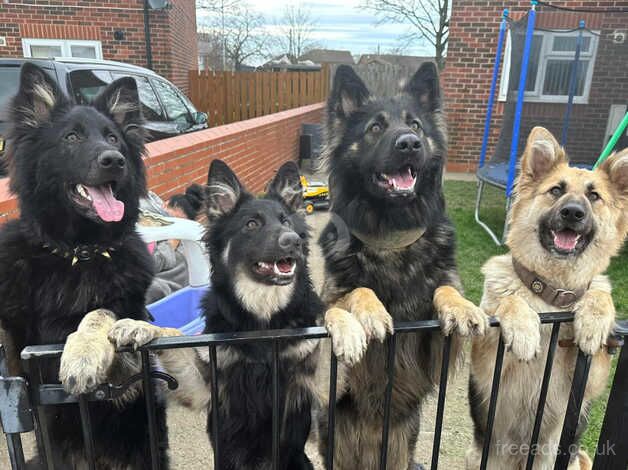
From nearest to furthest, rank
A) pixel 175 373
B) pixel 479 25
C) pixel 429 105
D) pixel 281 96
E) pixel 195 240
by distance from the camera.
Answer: pixel 175 373 → pixel 429 105 → pixel 195 240 → pixel 479 25 → pixel 281 96

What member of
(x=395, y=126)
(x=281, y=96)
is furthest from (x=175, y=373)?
(x=281, y=96)

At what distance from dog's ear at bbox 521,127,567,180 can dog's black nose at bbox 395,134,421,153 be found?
2.47 feet

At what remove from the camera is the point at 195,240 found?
3.31 metres

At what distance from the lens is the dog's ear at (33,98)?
2.05 m

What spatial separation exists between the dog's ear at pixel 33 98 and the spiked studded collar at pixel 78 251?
1.98 feet

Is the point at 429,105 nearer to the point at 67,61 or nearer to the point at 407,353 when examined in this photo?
the point at 407,353

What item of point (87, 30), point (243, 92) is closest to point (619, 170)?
point (87, 30)

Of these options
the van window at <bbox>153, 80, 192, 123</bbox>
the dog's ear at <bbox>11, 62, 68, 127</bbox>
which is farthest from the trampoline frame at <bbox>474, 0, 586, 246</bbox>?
the van window at <bbox>153, 80, 192, 123</bbox>

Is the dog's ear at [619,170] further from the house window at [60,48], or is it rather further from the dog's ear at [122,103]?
the house window at [60,48]

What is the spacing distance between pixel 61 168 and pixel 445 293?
6.22ft

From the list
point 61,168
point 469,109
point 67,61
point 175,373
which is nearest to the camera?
point 61,168

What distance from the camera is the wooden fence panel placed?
46.9 ft

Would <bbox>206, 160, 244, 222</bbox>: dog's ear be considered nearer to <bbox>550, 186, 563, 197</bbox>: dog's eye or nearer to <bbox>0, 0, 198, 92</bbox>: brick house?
<bbox>550, 186, 563, 197</bbox>: dog's eye

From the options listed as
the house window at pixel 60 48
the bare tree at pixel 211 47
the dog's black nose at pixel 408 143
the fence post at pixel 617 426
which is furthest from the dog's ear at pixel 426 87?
the bare tree at pixel 211 47
